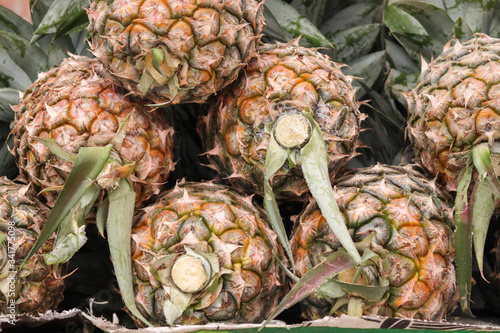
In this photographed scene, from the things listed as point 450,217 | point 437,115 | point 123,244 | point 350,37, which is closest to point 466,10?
point 350,37

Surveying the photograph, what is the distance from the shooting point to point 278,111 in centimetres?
116

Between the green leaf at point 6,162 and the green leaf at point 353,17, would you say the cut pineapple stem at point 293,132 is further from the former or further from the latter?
the green leaf at point 6,162

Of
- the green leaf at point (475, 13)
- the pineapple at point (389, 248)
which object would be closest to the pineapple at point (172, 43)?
the pineapple at point (389, 248)

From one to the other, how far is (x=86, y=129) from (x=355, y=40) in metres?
1.02

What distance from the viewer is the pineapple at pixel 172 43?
1.04 m

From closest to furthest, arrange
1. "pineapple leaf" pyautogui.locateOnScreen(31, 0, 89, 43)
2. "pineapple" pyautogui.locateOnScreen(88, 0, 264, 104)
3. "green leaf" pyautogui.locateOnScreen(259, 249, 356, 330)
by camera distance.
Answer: "green leaf" pyautogui.locateOnScreen(259, 249, 356, 330), "pineapple" pyautogui.locateOnScreen(88, 0, 264, 104), "pineapple leaf" pyautogui.locateOnScreen(31, 0, 89, 43)

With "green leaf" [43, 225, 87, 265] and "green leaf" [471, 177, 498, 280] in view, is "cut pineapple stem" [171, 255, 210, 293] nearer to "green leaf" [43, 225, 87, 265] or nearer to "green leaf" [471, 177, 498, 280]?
"green leaf" [43, 225, 87, 265]

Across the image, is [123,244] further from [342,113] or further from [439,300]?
[439,300]

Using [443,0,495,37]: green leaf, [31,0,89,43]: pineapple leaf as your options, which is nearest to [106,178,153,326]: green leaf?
[31,0,89,43]: pineapple leaf

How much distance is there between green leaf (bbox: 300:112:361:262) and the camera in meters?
0.95

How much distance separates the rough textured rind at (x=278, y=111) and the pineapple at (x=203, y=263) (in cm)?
13

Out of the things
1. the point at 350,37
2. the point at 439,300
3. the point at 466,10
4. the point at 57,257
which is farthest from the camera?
the point at 350,37

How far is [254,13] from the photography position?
1176 millimetres

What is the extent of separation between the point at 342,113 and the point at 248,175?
289 mm
